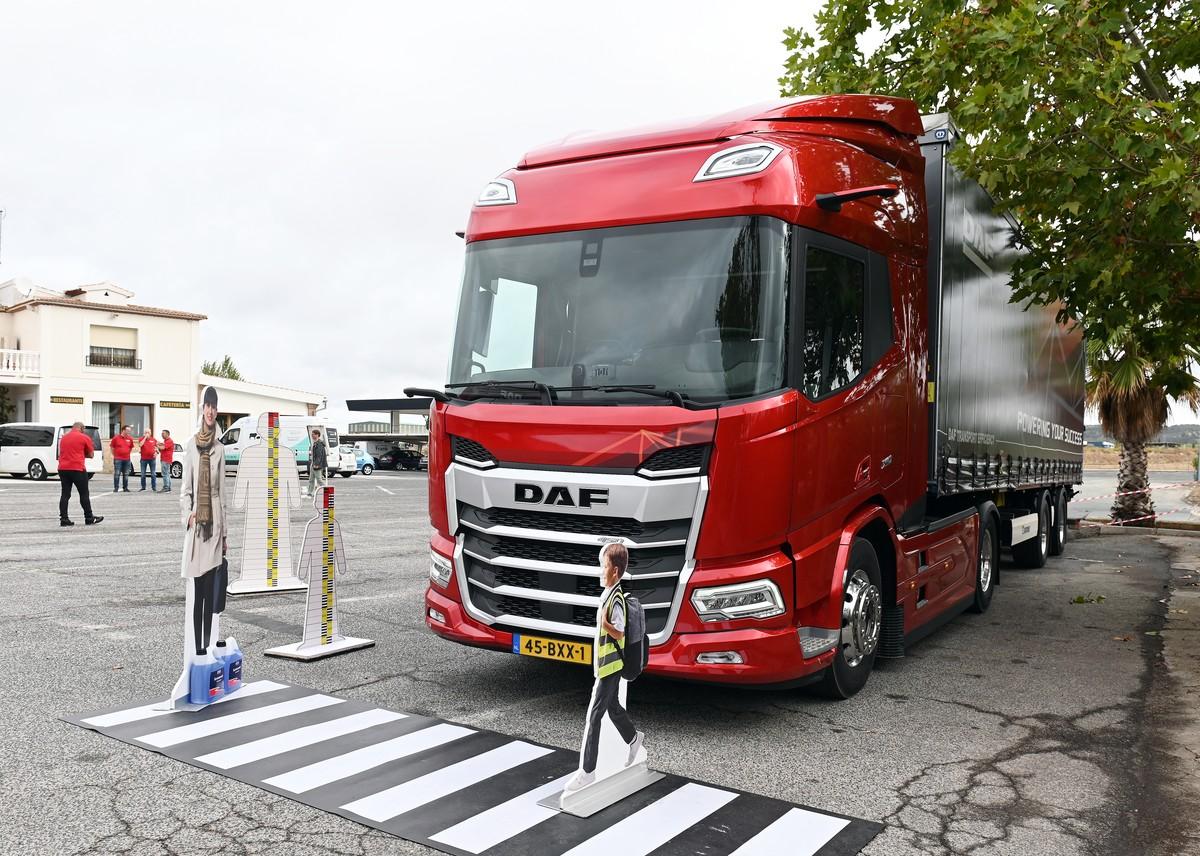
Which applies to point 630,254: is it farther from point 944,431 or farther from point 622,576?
point 944,431

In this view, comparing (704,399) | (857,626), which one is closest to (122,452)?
(857,626)

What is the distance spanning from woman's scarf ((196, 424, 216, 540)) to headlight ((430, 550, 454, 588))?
1.35 m

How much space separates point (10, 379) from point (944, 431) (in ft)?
154

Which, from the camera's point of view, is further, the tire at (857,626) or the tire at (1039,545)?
the tire at (1039,545)

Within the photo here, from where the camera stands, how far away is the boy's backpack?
470 cm

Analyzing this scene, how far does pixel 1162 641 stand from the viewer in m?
8.85

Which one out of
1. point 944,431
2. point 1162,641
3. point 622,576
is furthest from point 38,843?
point 1162,641

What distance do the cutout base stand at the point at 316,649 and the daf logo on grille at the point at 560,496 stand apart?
2652mm

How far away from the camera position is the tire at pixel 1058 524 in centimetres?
1521

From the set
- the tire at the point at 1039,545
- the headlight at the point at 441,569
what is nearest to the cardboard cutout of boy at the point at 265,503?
the headlight at the point at 441,569

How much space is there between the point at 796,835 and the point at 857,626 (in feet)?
7.43

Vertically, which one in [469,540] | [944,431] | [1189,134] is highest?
[1189,134]

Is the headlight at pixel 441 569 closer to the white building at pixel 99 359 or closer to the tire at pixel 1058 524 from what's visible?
the tire at pixel 1058 524

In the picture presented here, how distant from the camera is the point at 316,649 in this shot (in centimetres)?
752
